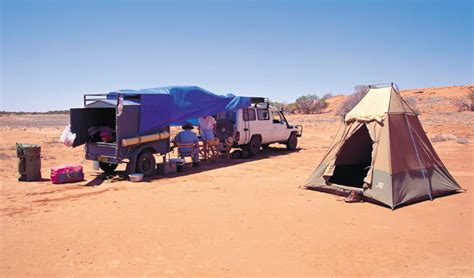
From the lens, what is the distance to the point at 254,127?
15.9 m

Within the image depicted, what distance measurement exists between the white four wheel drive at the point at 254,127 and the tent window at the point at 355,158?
5.15 meters

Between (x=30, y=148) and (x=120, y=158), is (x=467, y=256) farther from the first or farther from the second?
(x=30, y=148)

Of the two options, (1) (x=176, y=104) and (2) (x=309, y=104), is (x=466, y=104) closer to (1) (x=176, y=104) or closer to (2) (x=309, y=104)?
(2) (x=309, y=104)

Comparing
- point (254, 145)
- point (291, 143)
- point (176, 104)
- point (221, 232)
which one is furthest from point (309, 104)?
point (221, 232)

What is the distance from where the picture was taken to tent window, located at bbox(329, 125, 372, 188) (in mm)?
10664

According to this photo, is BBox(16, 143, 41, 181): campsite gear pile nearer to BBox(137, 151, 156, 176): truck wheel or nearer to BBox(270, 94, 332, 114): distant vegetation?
BBox(137, 151, 156, 176): truck wheel

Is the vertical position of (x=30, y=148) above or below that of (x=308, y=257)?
above

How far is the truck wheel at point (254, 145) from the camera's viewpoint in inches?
626

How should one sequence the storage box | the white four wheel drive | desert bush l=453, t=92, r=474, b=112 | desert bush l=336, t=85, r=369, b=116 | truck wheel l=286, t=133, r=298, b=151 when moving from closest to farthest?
the storage box, the white four wheel drive, truck wheel l=286, t=133, r=298, b=151, desert bush l=453, t=92, r=474, b=112, desert bush l=336, t=85, r=369, b=116

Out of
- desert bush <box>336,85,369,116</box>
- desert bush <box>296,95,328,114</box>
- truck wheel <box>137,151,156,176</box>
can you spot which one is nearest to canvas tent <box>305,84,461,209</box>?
truck wheel <box>137,151,156,176</box>

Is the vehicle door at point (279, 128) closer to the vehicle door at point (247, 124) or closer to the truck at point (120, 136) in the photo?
the vehicle door at point (247, 124)

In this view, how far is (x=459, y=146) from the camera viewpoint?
1764 cm

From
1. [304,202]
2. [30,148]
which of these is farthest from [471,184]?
[30,148]

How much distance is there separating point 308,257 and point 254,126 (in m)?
10.8
